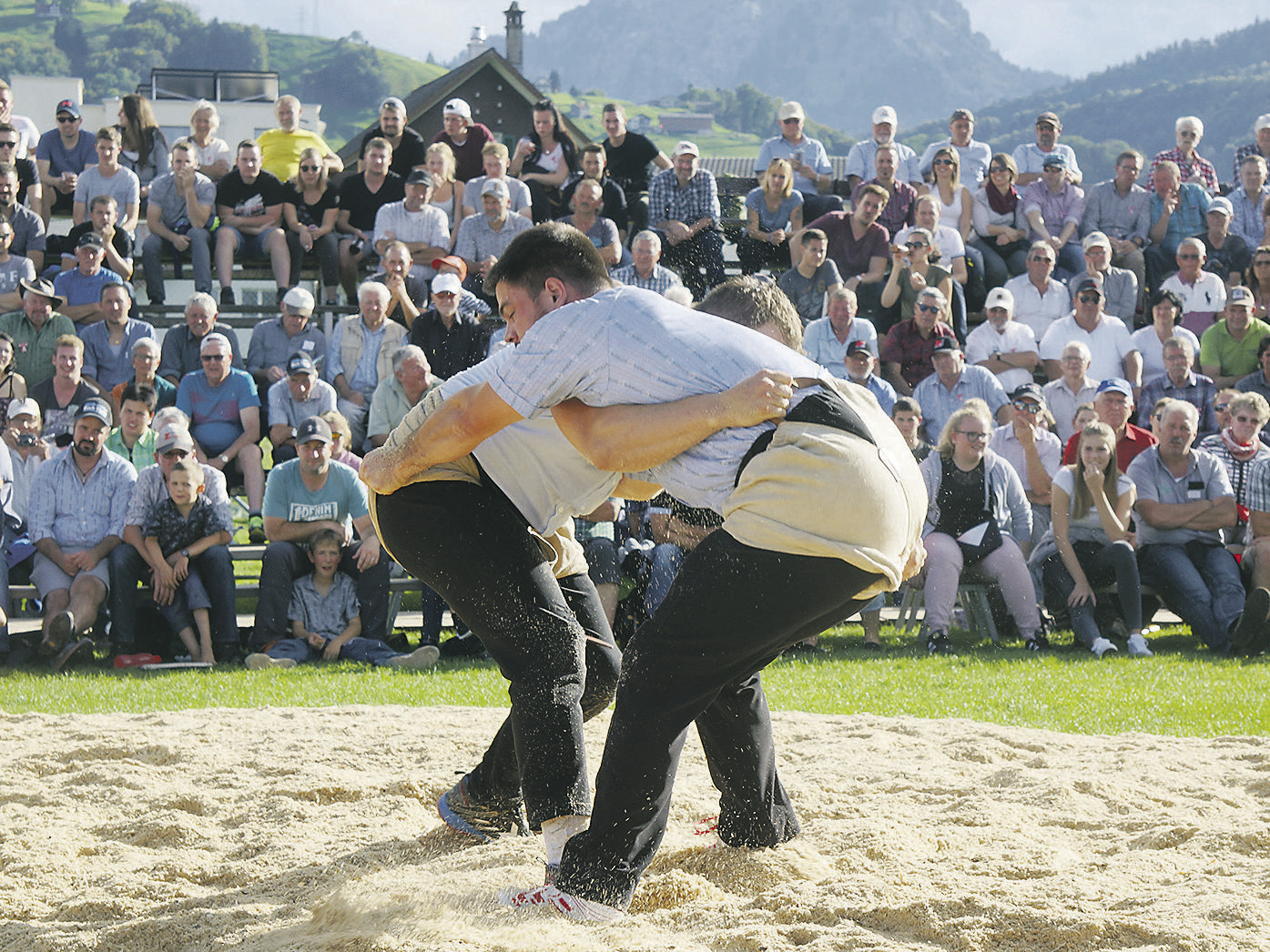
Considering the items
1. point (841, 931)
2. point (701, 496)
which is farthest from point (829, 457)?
point (841, 931)

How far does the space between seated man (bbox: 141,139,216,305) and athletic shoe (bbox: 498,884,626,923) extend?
9.37m

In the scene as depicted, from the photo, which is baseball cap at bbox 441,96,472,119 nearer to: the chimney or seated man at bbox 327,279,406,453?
seated man at bbox 327,279,406,453

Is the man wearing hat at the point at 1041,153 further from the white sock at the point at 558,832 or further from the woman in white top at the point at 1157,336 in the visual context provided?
the white sock at the point at 558,832

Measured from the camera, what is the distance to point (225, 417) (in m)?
9.67

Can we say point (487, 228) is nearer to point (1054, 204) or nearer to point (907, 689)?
point (1054, 204)

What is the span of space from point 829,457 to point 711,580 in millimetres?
427

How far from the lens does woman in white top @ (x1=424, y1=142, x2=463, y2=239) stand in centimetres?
1208

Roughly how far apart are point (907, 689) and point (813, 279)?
4.99 m

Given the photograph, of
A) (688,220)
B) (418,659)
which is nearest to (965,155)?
(688,220)

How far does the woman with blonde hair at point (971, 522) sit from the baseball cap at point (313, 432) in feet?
13.3

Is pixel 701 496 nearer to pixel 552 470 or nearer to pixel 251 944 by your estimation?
pixel 552 470

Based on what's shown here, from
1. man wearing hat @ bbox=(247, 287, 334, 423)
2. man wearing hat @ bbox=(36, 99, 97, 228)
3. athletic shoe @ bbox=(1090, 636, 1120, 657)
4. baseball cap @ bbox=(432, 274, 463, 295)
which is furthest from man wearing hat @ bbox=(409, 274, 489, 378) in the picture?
athletic shoe @ bbox=(1090, 636, 1120, 657)

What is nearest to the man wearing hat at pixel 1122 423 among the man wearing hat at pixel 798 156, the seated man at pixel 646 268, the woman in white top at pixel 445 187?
the seated man at pixel 646 268

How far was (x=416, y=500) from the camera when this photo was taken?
12.4 feet
